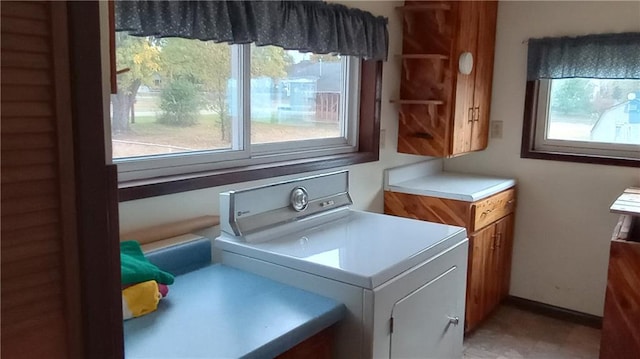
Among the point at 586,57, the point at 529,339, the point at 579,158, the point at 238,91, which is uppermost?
the point at 586,57

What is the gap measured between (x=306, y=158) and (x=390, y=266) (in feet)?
3.66

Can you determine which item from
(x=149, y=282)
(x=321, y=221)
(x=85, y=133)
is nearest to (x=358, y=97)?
(x=321, y=221)

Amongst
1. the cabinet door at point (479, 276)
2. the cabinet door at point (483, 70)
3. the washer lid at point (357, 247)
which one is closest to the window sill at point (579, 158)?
the cabinet door at point (483, 70)

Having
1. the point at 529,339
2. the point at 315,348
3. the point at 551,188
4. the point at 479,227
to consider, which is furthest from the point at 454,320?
the point at 551,188

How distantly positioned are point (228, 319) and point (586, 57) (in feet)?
9.10

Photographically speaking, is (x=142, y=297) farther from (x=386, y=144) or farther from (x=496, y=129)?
(x=496, y=129)

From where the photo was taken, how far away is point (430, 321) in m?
1.98

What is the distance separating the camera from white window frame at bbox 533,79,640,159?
3367 mm

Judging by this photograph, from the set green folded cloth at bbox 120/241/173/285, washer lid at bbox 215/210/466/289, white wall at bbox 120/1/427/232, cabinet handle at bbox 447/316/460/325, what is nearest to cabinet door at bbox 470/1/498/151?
white wall at bbox 120/1/427/232

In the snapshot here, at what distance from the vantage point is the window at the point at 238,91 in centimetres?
196

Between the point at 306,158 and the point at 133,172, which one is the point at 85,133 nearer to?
the point at 133,172

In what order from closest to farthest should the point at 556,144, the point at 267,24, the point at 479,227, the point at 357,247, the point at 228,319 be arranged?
the point at 228,319
the point at 357,247
the point at 267,24
the point at 479,227
the point at 556,144

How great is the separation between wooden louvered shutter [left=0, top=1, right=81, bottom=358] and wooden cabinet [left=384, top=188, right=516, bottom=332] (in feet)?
8.21

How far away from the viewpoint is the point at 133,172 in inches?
77.6
